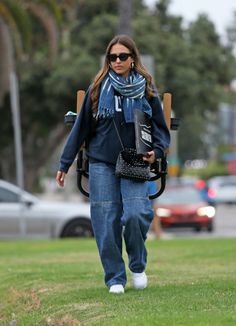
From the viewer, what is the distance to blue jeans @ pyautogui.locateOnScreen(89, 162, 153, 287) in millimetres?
7301

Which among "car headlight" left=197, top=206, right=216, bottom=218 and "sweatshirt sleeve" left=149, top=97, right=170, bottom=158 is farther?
"car headlight" left=197, top=206, right=216, bottom=218

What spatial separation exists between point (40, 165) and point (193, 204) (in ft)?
45.6

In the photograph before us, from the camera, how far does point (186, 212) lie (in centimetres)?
2623

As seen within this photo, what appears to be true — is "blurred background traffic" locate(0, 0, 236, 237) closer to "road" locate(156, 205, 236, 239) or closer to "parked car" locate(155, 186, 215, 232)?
"road" locate(156, 205, 236, 239)

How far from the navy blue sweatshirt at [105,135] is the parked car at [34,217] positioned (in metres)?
12.5

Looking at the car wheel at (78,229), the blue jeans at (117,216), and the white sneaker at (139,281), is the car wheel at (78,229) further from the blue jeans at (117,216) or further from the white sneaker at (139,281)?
the blue jeans at (117,216)

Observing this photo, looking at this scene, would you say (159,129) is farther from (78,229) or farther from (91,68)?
(91,68)

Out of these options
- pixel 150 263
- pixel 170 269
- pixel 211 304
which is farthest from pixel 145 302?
pixel 150 263

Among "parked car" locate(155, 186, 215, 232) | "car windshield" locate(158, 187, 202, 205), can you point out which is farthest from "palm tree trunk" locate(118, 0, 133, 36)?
"car windshield" locate(158, 187, 202, 205)

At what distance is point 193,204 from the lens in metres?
26.6

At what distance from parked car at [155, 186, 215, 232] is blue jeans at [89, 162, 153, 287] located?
1847 cm

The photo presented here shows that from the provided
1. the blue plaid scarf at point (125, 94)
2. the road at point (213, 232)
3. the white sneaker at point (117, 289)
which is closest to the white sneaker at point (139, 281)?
the white sneaker at point (117, 289)

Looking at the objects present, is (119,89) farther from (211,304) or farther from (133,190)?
(211,304)

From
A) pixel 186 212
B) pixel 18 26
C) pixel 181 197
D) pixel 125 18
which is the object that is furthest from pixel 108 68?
pixel 181 197
